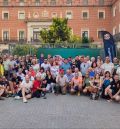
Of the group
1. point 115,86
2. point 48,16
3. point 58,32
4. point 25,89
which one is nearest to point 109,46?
point 115,86

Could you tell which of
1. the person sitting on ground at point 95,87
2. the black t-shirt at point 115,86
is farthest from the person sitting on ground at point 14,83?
the black t-shirt at point 115,86

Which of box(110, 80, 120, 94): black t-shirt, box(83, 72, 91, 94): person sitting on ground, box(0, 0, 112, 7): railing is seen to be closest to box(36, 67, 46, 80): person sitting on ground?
box(83, 72, 91, 94): person sitting on ground

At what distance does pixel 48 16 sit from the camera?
77.6m

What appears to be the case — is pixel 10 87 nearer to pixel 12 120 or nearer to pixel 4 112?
pixel 4 112

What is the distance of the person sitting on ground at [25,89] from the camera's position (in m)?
18.0

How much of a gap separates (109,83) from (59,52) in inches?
392

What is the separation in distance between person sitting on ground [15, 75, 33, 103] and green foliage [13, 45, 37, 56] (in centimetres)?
1081

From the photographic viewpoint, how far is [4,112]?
1474 cm

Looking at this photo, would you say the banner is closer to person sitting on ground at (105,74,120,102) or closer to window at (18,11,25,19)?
person sitting on ground at (105,74,120,102)

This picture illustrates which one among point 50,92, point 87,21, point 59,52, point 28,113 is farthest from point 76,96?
point 87,21

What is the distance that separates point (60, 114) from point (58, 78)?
586cm

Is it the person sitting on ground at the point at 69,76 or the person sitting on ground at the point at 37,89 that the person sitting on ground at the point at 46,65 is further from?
the person sitting on ground at the point at 37,89

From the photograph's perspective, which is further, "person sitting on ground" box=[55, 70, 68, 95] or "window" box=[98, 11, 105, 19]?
"window" box=[98, 11, 105, 19]

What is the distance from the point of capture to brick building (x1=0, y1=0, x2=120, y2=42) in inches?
3024
